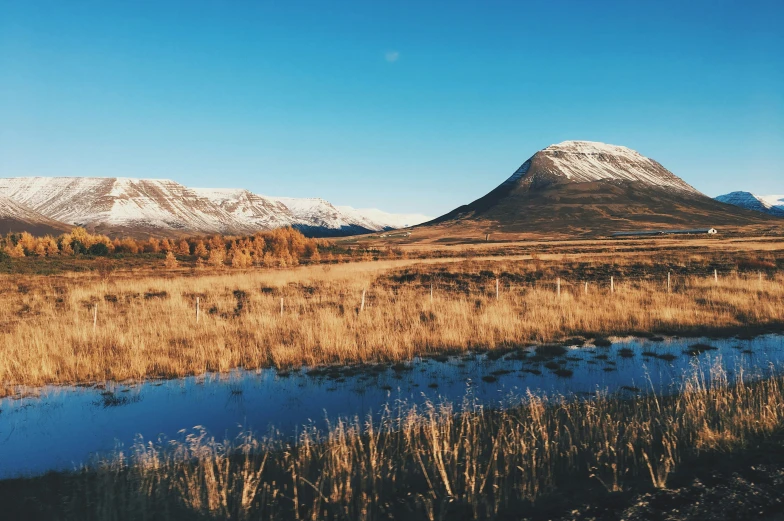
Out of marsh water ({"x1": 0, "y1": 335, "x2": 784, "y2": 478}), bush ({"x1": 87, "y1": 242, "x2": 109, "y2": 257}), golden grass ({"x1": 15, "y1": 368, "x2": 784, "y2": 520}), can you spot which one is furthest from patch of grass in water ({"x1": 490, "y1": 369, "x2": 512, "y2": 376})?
bush ({"x1": 87, "y1": 242, "x2": 109, "y2": 257})

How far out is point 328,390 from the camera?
10516 millimetres

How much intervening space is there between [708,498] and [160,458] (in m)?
7.24

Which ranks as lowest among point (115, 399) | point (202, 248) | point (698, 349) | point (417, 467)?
point (698, 349)

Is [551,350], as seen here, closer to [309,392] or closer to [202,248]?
[309,392]

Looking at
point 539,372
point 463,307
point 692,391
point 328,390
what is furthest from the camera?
point 463,307

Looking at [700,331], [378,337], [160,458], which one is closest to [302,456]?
[160,458]

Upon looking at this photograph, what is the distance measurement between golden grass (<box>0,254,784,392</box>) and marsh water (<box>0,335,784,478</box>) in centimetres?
105

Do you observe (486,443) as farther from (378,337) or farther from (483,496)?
(378,337)

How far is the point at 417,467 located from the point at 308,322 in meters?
10.9

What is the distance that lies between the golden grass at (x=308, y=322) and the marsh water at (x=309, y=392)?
1.05 metres

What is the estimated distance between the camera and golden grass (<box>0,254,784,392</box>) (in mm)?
12711

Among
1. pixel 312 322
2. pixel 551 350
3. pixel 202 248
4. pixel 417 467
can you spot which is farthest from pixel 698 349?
pixel 202 248

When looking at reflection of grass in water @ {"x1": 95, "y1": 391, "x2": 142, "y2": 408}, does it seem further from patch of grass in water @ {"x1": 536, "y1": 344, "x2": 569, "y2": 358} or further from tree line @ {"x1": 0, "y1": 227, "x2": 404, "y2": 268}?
tree line @ {"x1": 0, "y1": 227, "x2": 404, "y2": 268}

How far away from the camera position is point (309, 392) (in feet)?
34.3
